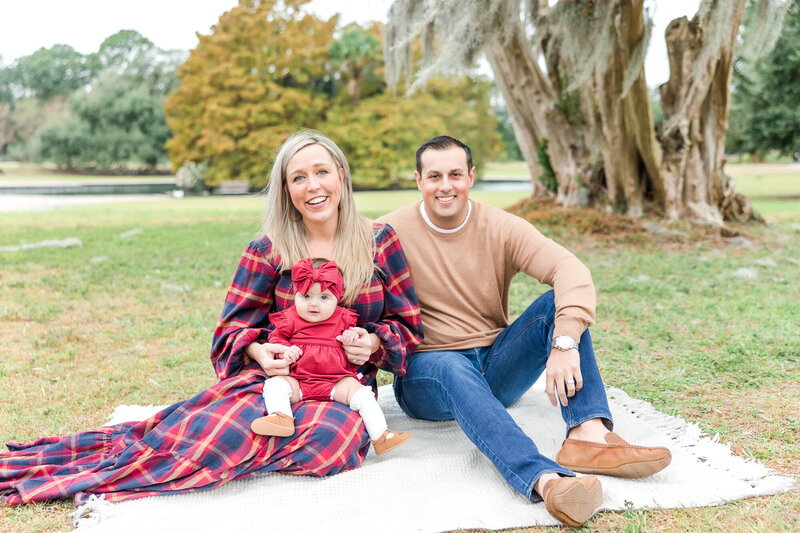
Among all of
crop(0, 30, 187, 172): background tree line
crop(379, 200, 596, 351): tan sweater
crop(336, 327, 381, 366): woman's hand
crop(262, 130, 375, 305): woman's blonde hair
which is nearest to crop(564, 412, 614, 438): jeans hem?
crop(379, 200, 596, 351): tan sweater

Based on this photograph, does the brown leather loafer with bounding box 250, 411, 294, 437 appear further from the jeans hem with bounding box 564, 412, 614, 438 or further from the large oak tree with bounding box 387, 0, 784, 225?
the large oak tree with bounding box 387, 0, 784, 225

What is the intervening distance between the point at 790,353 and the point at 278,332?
2.96 meters

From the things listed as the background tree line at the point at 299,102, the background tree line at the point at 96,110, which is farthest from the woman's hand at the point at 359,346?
the background tree line at the point at 96,110

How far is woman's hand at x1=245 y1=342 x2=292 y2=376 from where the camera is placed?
2.41 m

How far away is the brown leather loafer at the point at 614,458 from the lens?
2.26 meters

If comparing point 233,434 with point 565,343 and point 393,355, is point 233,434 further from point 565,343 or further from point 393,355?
point 565,343

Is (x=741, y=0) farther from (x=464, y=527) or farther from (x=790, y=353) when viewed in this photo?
(x=464, y=527)

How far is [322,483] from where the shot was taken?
236 cm

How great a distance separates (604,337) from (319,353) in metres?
2.54

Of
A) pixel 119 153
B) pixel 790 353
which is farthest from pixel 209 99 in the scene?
pixel 790 353

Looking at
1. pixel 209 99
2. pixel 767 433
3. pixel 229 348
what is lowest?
pixel 767 433

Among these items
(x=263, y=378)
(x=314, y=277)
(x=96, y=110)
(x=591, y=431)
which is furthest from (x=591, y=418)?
(x=96, y=110)

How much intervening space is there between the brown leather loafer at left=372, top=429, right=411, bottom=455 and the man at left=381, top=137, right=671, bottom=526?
0.71 feet

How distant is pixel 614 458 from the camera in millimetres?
2283
